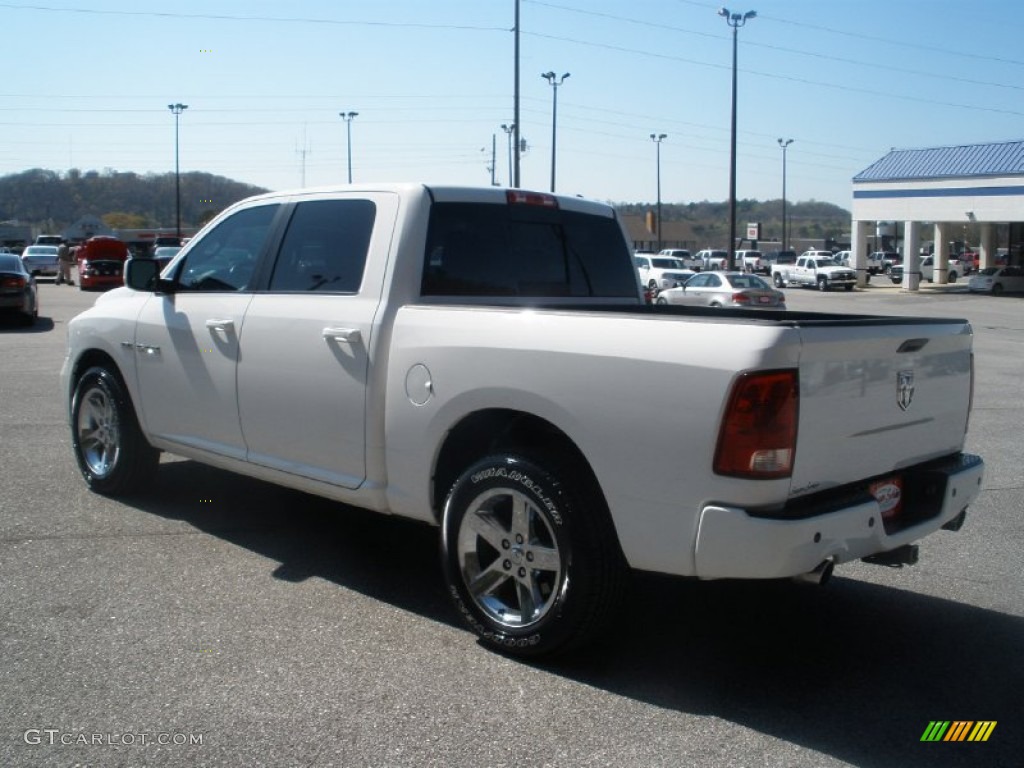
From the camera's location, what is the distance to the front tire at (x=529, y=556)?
4.11 meters

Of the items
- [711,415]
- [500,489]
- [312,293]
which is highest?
[312,293]

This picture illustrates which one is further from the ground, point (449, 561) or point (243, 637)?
point (449, 561)

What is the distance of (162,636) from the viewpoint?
4582 mm

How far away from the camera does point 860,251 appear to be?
56750 millimetres

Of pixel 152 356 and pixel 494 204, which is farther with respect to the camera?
pixel 152 356

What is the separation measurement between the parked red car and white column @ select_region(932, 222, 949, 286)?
40373 millimetres

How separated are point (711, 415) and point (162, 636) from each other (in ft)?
8.35

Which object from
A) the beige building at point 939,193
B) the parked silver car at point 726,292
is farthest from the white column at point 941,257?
the parked silver car at point 726,292

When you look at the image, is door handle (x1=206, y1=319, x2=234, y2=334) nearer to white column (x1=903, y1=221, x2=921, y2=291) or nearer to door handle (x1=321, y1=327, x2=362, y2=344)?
door handle (x1=321, y1=327, x2=362, y2=344)

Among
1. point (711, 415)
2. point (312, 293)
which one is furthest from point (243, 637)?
point (711, 415)

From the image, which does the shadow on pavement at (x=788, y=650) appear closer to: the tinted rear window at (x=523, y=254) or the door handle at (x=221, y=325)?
the door handle at (x=221, y=325)

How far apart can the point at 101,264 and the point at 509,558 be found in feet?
117

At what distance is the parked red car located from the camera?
36.9 meters

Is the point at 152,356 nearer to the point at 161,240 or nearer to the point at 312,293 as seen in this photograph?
the point at 312,293
